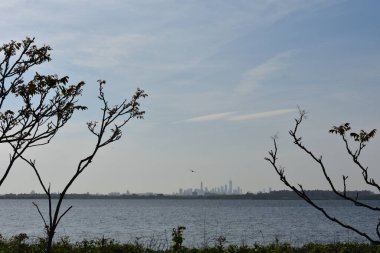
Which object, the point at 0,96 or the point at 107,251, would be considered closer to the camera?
the point at 0,96

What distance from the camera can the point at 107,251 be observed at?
14.9m

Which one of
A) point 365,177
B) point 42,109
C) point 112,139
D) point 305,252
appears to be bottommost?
point 305,252

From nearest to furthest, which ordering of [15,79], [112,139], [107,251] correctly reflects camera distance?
[112,139] < [15,79] < [107,251]

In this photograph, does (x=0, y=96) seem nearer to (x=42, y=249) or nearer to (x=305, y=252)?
(x=42, y=249)

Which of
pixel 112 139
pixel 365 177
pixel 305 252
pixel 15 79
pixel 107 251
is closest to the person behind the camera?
pixel 365 177

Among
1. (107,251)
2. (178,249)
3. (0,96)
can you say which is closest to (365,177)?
(0,96)

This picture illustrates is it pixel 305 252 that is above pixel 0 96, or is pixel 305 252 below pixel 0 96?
below

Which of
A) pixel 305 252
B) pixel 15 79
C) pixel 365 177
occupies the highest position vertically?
pixel 15 79

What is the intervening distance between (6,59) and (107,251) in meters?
9.26

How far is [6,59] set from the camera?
22.6 ft

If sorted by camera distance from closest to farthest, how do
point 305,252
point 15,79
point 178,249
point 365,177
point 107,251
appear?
point 365,177, point 15,79, point 178,249, point 107,251, point 305,252

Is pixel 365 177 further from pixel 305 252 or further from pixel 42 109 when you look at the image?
pixel 305 252

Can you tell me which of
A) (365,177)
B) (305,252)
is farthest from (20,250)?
(365,177)

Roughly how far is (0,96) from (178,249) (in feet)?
29.0
